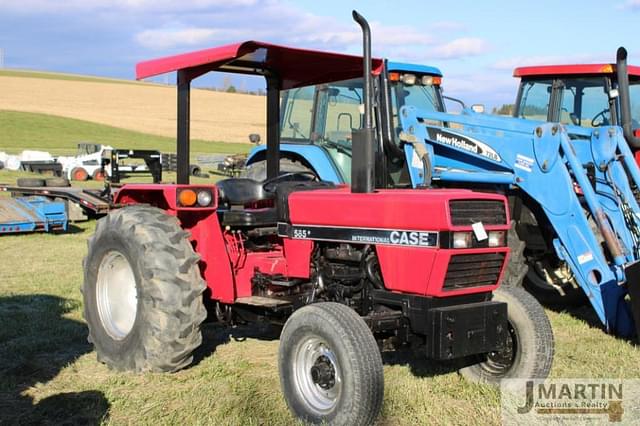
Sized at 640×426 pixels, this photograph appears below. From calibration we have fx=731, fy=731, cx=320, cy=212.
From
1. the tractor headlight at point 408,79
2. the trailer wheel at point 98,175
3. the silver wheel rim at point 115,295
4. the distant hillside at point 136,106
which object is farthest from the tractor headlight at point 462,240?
the distant hillside at point 136,106

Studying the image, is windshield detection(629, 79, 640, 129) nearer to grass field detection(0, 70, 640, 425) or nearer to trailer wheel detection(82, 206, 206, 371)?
grass field detection(0, 70, 640, 425)

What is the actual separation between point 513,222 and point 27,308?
4278 mm

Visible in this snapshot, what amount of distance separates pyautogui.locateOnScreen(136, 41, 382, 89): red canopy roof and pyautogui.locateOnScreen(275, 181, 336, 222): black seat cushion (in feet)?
2.62

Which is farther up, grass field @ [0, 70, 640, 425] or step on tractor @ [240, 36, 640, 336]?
step on tractor @ [240, 36, 640, 336]

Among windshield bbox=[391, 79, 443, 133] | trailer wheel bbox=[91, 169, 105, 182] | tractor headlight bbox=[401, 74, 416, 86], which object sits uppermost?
tractor headlight bbox=[401, 74, 416, 86]

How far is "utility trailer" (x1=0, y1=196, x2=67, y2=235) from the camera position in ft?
33.8

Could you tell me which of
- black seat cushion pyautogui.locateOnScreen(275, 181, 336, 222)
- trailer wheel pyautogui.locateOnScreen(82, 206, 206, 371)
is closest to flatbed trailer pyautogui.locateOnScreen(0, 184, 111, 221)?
trailer wheel pyautogui.locateOnScreen(82, 206, 206, 371)

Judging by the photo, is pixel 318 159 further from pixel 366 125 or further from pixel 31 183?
pixel 31 183

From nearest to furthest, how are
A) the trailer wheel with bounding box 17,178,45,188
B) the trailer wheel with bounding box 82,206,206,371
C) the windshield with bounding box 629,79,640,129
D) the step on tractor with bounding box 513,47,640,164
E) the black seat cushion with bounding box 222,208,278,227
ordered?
1. the trailer wheel with bounding box 82,206,206,371
2. the black seat cushion with bounding box 222,208,278,227
3. the step on tractor with bounding box 513,47,640,164
4. the windshield with bounding box 629,79,640,129
5. the trailer wheel with bounding box 17,178,45,188

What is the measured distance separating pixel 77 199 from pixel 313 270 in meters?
8.26

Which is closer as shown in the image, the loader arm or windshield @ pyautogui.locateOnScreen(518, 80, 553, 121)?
the loader arm

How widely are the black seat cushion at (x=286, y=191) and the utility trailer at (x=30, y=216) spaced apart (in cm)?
683

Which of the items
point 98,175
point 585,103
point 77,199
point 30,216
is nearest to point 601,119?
point 585,103

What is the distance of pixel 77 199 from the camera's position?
464 inches
